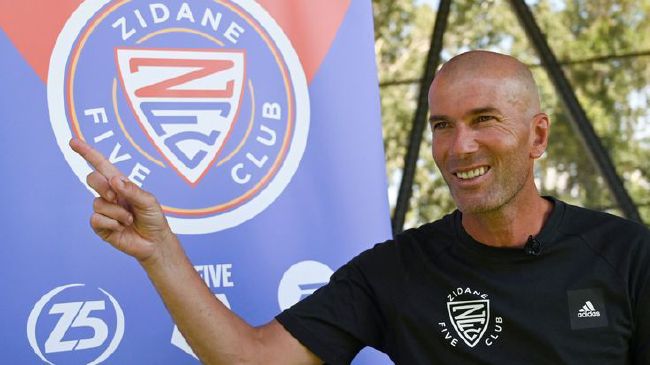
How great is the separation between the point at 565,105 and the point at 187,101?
622cm

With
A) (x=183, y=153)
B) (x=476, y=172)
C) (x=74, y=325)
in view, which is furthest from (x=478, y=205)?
(x=74, y=325)

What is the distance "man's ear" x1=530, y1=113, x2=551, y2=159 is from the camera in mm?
2215

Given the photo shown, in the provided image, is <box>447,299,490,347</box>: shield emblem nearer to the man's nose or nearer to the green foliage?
the man's nose

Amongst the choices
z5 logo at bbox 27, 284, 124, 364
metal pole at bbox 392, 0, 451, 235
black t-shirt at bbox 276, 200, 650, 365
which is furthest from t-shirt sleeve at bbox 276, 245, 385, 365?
metal pole at bbox 392, 0, 451, 235

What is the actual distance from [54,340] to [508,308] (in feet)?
3.59

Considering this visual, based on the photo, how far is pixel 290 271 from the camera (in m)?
2.37

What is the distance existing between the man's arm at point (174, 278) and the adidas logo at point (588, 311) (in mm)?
652

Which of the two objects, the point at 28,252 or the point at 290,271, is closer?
the point at 28,252

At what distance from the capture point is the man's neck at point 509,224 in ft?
7.14

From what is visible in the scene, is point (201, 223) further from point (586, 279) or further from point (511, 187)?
point (586, 279)

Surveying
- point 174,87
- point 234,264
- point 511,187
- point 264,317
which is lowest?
point 264,317

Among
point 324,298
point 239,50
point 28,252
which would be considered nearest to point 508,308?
point 324,298

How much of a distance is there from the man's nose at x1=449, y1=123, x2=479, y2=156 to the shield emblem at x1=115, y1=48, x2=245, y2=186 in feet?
1.95

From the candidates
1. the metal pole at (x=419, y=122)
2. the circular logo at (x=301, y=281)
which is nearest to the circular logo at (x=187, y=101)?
the circular logo at (x=301, y=281)
